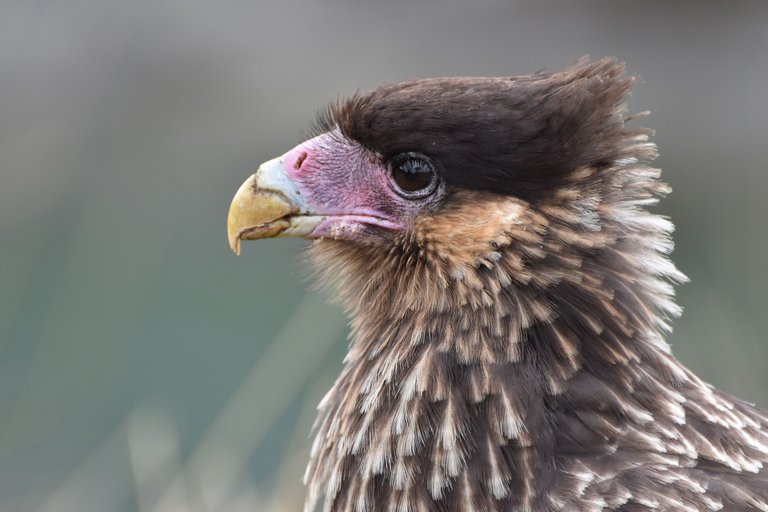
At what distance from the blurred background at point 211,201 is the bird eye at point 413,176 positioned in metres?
2.07

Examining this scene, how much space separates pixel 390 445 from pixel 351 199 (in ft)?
2.51

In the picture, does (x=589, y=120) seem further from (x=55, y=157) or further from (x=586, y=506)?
(x=55, y=157)

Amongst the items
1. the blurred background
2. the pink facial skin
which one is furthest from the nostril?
the blurred background

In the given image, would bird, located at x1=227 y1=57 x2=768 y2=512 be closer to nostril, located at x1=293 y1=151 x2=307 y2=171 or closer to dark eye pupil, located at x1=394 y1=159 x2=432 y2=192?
dark eye pupil, located at x1=394 y1=159 x2=432 y2=192

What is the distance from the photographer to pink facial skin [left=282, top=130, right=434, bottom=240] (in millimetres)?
3246

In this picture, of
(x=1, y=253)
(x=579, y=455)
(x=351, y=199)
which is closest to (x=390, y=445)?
(x=579, y=455)

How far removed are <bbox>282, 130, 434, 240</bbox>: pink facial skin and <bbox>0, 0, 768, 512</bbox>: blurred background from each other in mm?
1880

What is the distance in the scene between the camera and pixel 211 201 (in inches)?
356

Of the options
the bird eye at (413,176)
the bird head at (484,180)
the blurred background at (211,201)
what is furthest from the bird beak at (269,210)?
the blurred background at (211,201)

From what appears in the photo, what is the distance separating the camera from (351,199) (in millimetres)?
3279

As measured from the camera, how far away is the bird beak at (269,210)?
10.4ft

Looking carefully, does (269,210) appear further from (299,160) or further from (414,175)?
(414,175)

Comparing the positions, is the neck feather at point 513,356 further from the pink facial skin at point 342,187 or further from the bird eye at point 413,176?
the pink facial skin at point 342,187

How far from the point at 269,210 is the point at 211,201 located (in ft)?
19.5
